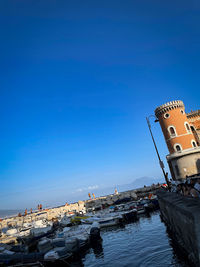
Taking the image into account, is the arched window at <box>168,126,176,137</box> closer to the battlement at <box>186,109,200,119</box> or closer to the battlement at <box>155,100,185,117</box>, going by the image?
the battlement at <box>155,100,185,117</box>

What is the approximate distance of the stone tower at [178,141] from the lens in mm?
34375

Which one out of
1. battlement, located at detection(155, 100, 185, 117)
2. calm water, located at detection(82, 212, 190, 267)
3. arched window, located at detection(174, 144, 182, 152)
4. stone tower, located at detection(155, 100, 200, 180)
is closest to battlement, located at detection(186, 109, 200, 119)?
stone tower, located at detection(155, 100, 200, 180)

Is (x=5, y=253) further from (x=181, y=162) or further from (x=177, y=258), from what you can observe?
(x=181, y=162)

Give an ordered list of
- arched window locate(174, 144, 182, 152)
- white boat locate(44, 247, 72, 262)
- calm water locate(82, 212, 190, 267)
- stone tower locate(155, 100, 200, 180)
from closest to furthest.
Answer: calm water locate(82, 212, 190, 267) < white boat locate(44, 247, 72, 262) < stone tower locate(155, 100, 200, 180) < arched window locate(174, 144, 182, 152)

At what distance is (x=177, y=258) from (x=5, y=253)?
13992 mm

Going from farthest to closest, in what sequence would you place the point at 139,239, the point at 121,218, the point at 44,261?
the point at 121,218, the point at 139,239, the point at 44,261

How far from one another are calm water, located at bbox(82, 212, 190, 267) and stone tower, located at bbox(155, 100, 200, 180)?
1662 centimetres

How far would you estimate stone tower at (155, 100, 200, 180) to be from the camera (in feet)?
113

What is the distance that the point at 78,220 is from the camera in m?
31.7

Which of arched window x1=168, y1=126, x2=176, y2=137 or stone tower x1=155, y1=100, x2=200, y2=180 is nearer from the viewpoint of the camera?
stone tower x1=155, y1=100, x2=200, y2=180

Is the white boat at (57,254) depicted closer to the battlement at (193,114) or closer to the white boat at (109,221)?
the white boat at (109,221)

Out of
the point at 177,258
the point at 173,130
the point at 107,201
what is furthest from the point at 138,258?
the point at 107,201

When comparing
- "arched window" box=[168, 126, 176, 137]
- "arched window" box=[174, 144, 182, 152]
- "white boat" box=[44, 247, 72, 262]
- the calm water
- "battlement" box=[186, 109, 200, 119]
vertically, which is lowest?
the calm water

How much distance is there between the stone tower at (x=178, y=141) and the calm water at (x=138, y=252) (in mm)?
16618
